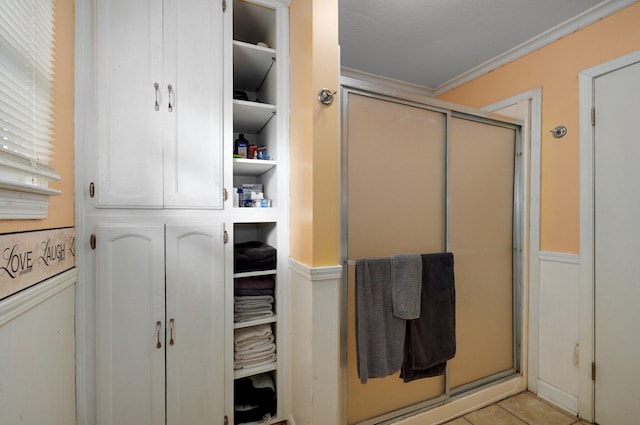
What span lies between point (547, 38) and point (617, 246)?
4.56 feet

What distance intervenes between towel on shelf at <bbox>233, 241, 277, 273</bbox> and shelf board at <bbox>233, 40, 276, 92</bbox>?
107 cm

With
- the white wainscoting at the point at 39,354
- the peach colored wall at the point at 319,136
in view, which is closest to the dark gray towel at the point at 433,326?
the peach colored wall at the point at 319,136

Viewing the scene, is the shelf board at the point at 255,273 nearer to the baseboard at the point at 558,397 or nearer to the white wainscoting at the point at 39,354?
the white wainscoting at the point at 39,354

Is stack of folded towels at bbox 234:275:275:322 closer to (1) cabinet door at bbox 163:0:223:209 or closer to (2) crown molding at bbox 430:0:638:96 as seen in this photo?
(1) cabinet door at bbox 163:0:223:209

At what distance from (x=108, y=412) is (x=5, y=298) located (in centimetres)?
80

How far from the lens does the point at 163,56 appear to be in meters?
1.26

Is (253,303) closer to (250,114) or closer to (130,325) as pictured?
(130,325)

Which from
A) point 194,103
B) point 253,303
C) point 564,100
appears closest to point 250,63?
point 194,103

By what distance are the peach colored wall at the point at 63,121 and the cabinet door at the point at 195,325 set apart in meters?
0.38

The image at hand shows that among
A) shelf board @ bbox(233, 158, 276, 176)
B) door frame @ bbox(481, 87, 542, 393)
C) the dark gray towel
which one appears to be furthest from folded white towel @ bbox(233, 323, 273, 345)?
door frame @ bbox(481, 87, 542, 393)

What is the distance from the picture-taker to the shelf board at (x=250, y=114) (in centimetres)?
145

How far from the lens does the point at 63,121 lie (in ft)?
3.42

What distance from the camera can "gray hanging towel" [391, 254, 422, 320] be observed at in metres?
1.45

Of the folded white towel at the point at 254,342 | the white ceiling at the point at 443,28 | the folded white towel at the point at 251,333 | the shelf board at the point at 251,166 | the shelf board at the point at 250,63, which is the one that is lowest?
the folded white towel at the point at 254,342
